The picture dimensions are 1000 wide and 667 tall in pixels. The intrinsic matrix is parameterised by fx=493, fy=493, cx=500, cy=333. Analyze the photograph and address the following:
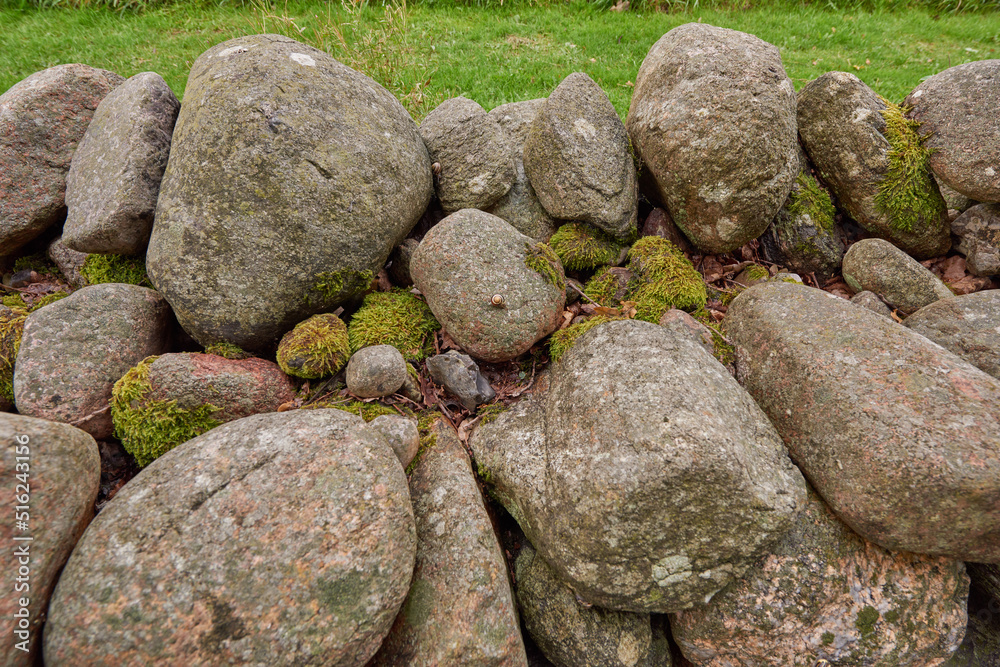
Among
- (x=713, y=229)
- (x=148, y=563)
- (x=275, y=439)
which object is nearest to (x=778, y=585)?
(x=713, y=229)

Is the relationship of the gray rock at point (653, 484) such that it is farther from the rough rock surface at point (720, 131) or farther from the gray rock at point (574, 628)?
the rough rock surface at point (720, 131)

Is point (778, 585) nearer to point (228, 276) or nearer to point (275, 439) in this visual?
point (275, 439)

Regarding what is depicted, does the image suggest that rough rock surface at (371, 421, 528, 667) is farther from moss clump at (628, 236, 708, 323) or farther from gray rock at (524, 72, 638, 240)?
gray rock at (524, 72, 638, 240)

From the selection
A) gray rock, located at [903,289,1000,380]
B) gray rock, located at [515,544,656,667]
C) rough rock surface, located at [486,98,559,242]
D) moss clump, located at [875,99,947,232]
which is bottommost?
gray rock, located at [515,544,656,667]

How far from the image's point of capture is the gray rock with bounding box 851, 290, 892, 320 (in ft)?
11.0

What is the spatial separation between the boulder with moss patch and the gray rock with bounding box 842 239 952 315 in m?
4.18

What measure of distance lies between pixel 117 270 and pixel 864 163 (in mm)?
5479

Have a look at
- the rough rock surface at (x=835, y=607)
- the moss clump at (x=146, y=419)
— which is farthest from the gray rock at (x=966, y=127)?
the moss clump at (x=146, y=419)

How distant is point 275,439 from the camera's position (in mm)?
2377

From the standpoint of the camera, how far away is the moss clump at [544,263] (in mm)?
3254

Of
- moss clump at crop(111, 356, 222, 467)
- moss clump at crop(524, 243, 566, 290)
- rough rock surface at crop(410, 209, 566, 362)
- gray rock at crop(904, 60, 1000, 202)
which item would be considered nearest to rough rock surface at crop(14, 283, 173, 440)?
moss clump at crop(111, 356, 222, 467)

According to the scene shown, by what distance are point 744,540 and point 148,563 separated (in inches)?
104

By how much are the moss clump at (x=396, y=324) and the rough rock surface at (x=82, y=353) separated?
1.28m

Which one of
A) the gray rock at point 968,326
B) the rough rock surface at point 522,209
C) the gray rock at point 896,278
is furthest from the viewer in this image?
the rough rock surface at point 522,209
